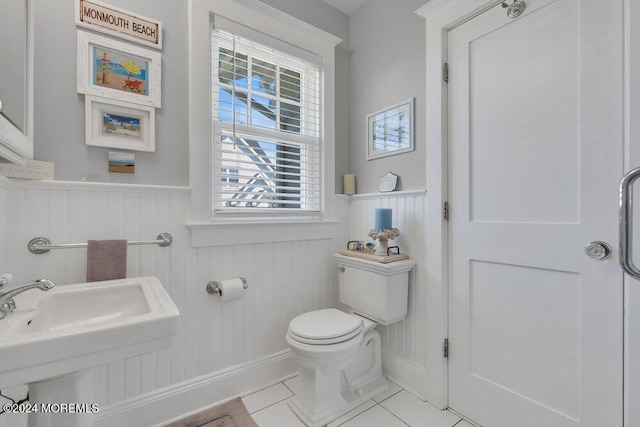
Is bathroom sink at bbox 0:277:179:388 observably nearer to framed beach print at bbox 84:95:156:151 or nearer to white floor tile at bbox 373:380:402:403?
framed beach print at bbox 84:95:156:151

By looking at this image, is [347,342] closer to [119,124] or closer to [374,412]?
[374,412]

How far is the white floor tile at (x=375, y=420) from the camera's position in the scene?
1.52 m

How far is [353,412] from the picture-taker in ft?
5.30

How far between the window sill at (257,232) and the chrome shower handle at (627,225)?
1.52 metres

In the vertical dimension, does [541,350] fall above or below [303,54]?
below

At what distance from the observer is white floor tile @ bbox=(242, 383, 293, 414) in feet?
5.41

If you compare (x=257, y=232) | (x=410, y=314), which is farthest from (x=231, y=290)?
(x=410, y=314)

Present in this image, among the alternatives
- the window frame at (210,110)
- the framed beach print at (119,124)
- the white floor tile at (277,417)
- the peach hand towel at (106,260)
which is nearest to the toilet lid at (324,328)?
the white floor tile at (277,417)

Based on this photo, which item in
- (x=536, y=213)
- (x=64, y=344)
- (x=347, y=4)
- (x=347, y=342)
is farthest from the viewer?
(x=347, y=4)

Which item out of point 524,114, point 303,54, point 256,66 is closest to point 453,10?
point 524,114

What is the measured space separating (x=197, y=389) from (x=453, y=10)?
2.55 metres

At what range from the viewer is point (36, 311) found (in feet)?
3.14

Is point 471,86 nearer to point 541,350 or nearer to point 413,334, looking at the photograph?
point 541,350

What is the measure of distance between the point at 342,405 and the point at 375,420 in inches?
7.5
